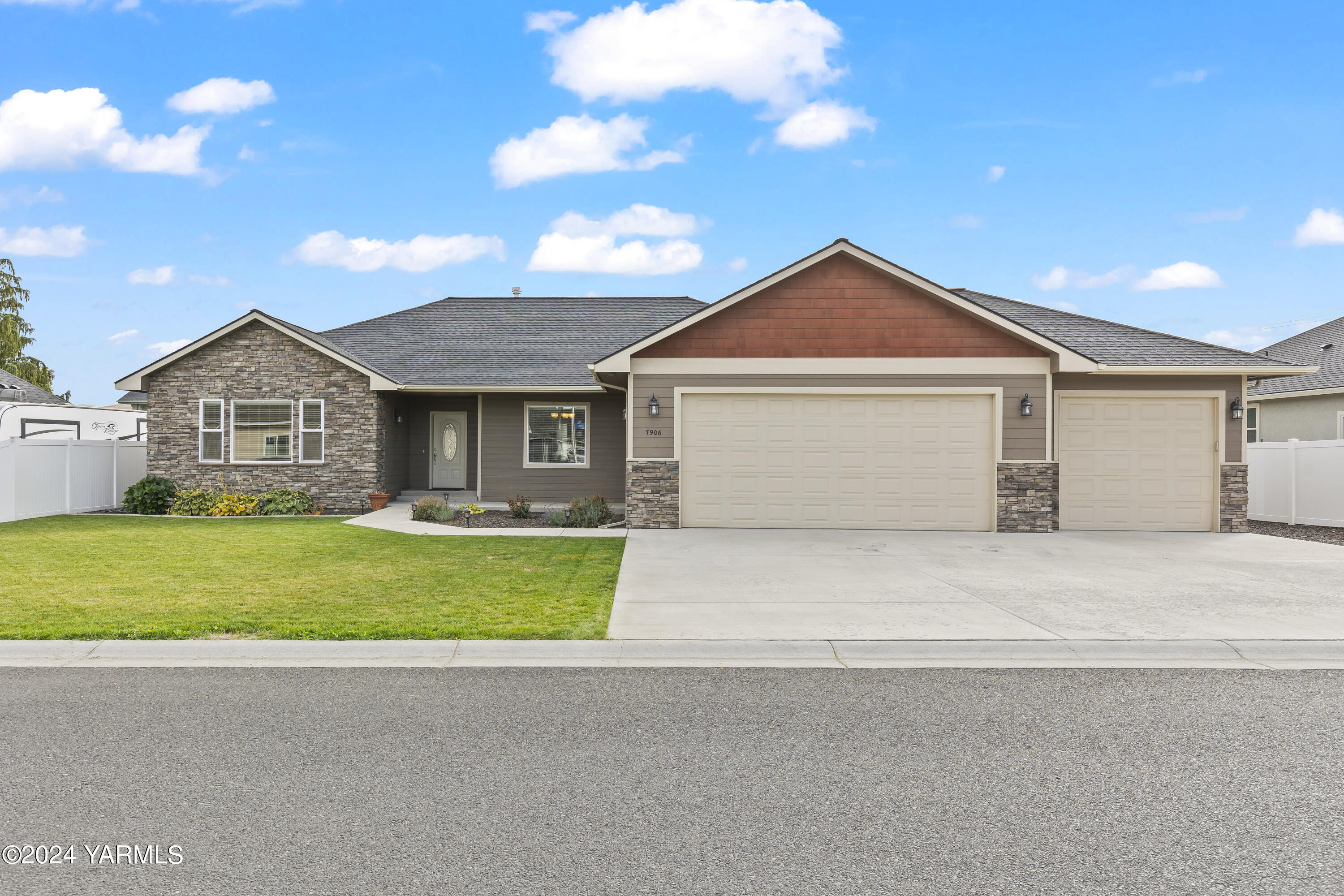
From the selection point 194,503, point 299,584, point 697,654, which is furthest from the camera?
point 194,503

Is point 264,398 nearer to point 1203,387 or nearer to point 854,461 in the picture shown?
point 854,461

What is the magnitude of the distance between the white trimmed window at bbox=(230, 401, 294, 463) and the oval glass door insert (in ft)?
12.2

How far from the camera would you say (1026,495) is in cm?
1455

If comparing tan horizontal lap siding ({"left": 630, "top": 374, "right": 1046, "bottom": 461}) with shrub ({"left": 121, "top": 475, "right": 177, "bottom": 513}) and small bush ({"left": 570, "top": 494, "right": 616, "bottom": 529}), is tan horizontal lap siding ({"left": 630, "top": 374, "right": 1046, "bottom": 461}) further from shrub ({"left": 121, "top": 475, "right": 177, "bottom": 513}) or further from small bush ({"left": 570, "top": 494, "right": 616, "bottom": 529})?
shrub ({"left": 121, "top": 475, "right": 177, "bottom": 513})

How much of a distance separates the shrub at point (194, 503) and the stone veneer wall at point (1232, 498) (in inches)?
840

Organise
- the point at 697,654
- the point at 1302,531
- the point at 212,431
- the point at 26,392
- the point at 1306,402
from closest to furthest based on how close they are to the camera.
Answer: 1. the point at 697,654
2. the point at 1302,531
3. the point at 212,431
4. the point at 1306,402
5. the point at 26,392

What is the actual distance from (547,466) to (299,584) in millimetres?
10793

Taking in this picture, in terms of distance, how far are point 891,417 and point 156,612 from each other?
39.4ft

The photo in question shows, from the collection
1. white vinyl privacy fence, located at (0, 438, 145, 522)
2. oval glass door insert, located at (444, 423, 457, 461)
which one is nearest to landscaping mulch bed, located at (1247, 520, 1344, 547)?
oval glass door insert, located at (444, 423, 457, 461)

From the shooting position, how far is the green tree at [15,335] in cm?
4212

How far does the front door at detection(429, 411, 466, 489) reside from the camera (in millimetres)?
20328

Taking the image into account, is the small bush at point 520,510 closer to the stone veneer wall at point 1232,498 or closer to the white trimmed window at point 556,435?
the white trimmed window at point 556,435

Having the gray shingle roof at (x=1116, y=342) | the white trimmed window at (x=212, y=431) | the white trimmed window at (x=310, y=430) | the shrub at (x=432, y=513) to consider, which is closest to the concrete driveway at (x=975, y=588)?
the gray shingle roof at (x=1116, y=342)

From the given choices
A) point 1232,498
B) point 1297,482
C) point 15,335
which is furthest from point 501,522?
point 15,335
